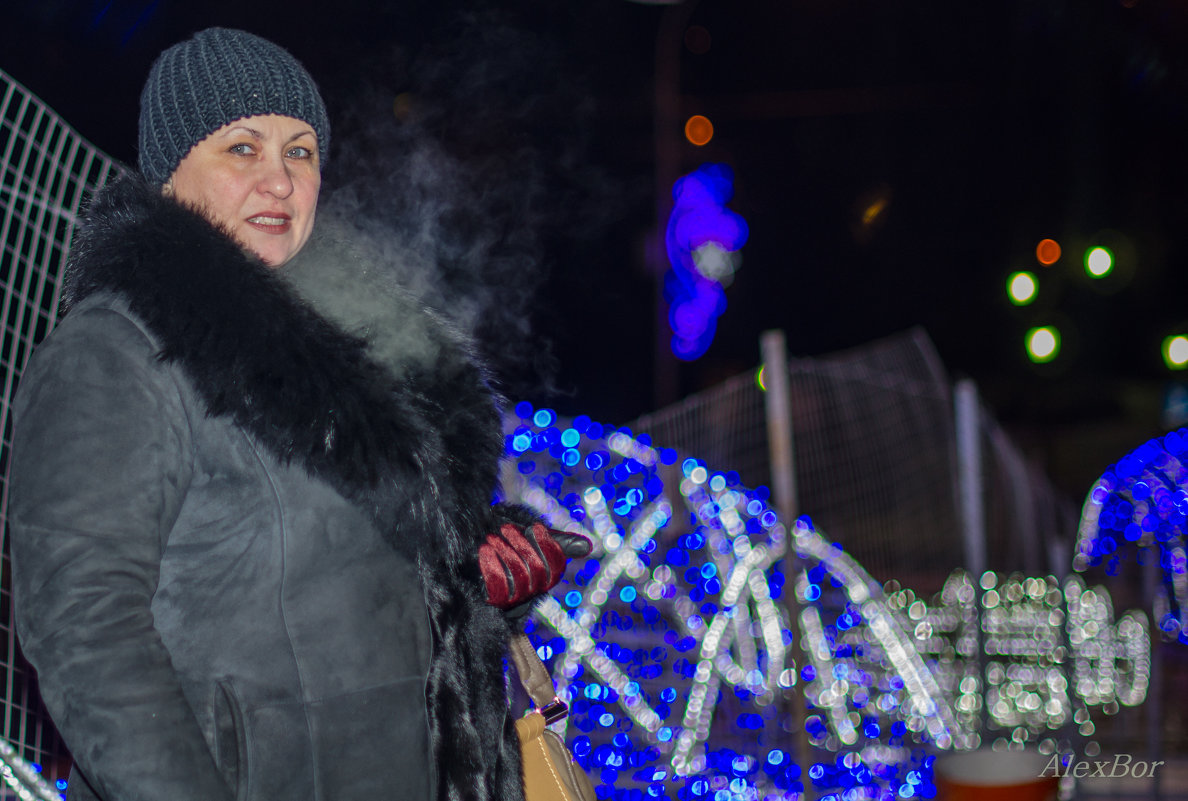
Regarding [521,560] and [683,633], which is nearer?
[521,560]

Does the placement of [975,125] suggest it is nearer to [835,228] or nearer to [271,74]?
[835,228]

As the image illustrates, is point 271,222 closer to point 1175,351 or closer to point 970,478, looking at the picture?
point 970,478

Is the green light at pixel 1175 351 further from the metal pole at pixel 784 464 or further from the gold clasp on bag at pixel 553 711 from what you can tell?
the gold clasp on bag at pixel 553 711

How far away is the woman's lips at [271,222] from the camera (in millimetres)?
1769

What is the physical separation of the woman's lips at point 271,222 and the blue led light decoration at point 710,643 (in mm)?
2933

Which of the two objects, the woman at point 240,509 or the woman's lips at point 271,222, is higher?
the woman's lips at point 271,222

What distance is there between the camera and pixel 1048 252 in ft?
87.5

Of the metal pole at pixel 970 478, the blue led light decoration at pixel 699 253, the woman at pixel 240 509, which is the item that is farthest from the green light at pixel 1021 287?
the woman at pixel 240 509

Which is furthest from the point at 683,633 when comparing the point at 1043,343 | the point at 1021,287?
the point at 1043,343

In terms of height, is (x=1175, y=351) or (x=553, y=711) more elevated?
(x=1175, y=351)

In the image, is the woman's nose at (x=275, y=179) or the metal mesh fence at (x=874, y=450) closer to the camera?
the woman's nose at (x=275, y=179)

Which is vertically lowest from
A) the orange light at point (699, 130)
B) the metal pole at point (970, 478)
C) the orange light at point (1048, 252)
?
the metal pole at point (970, 478)

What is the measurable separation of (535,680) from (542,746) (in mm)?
138

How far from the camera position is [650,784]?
552 centimetres
